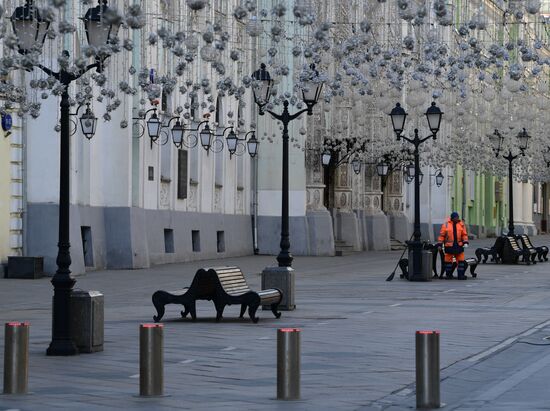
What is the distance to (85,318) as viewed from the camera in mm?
19047

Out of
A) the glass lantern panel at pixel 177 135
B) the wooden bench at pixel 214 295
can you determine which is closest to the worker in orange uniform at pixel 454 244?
the glass lantern panel at pixel 177 135

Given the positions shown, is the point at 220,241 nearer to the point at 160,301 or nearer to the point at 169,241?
the point at 169,241

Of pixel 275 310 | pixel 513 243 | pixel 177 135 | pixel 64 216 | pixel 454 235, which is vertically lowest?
pixel 275 310

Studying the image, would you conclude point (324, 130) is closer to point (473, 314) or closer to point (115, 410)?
point (473, 314)

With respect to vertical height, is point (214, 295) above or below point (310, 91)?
below

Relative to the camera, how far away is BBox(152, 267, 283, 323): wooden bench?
24.4m

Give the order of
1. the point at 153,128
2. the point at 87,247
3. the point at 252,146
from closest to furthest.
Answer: the point at 87,247 < the point at 153,128 < the point at 252,146

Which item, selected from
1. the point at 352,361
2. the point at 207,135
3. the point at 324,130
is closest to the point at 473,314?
the point at 352,361

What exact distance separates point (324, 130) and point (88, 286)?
2345cm

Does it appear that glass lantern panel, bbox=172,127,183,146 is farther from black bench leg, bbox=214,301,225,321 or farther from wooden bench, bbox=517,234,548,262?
black bench leg, bbox=214,301,225,321

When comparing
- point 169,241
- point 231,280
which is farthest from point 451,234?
point 231,280

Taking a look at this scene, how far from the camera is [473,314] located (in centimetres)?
2717

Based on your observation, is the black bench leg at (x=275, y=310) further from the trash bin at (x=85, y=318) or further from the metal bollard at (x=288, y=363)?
the metal bollard at (x=288, y=363)

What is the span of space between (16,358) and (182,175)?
115 ft
